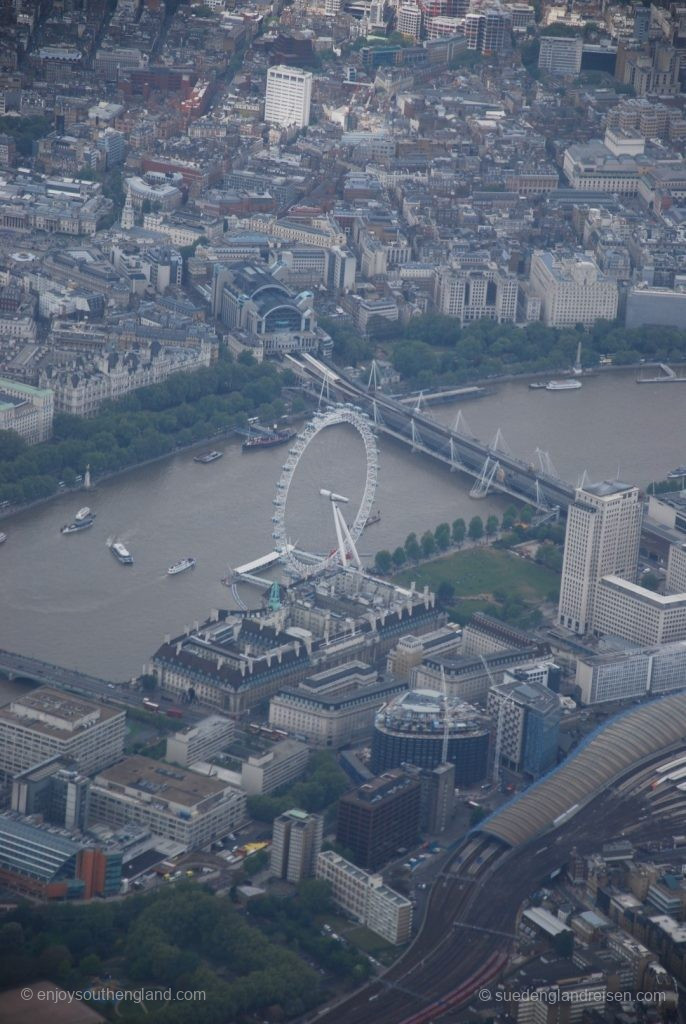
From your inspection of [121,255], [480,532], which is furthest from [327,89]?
[480,532]

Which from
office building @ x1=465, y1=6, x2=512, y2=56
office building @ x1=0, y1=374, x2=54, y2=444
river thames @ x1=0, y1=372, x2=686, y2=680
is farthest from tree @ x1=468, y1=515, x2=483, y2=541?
office building @ x1=465, y1=6, x2=512, y2=56

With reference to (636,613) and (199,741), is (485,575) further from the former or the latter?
(199,741)

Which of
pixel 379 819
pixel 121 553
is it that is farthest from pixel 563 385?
pixel 379 819

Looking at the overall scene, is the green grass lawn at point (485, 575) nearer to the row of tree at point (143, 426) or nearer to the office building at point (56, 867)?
the row of tree at point (143, 426)

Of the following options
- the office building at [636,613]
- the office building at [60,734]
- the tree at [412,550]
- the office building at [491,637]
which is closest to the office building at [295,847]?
the office building at [60,734]

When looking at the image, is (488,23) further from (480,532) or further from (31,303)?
(480,532)

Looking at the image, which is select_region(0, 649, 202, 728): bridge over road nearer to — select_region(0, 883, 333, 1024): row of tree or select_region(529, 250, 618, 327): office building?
select_region(0, 883, 333, 1024): row of tree
